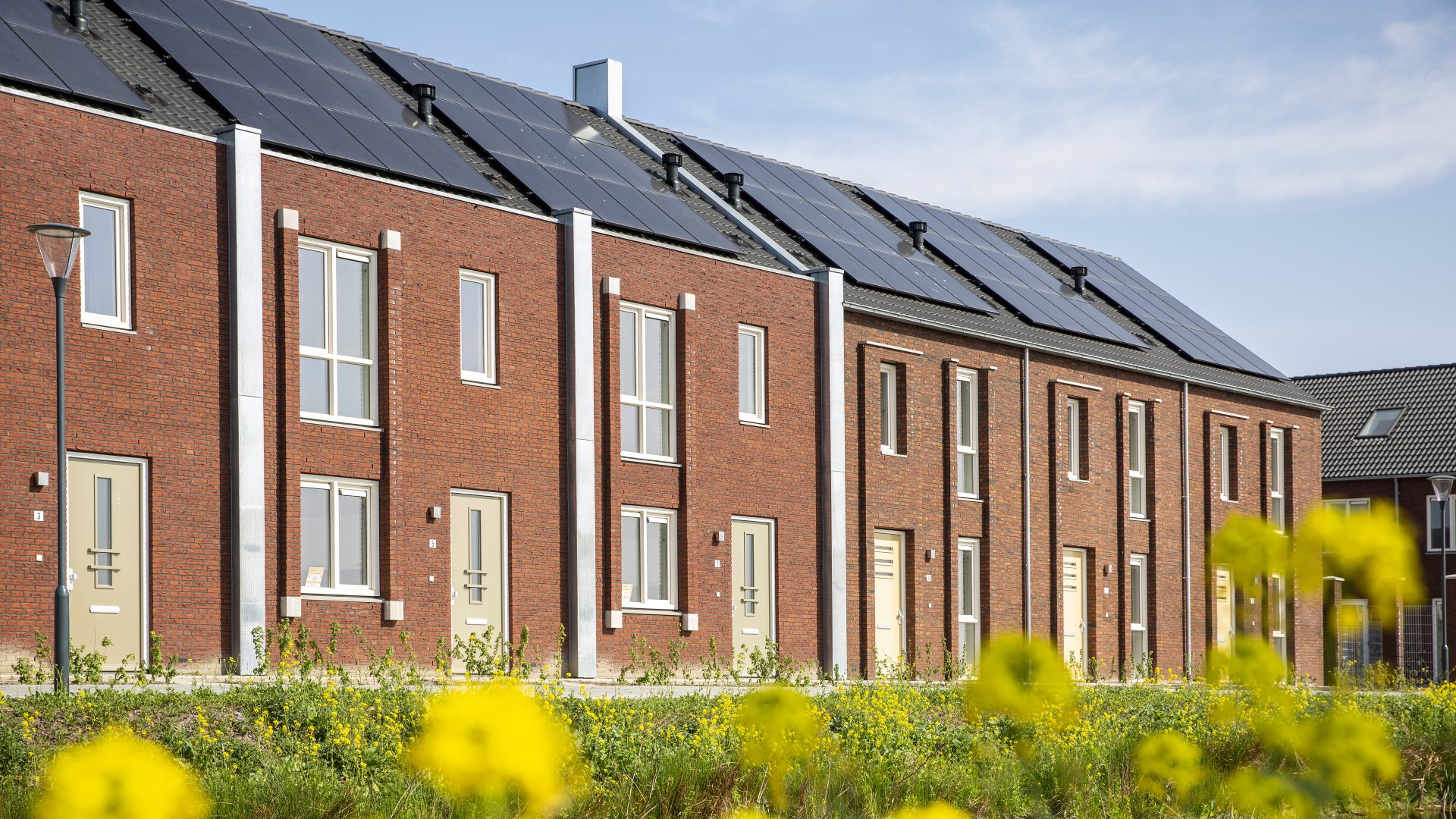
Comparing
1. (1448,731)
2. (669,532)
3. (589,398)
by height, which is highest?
(589,398)

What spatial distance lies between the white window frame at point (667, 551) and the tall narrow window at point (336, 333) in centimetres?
421

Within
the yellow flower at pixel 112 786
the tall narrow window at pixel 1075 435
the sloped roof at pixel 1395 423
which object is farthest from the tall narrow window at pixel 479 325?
the sloped roof at pixel 1395 423

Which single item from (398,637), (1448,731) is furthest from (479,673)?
(1448,731)

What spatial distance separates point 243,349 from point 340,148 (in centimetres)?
277

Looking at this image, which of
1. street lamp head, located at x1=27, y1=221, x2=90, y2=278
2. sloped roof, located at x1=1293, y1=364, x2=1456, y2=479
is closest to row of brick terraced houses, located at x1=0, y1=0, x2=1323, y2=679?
street lamp head, located at x1=27, y1=221, x2=90, y2=278

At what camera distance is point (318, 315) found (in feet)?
61.2

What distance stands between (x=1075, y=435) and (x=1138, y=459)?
7.09 feet

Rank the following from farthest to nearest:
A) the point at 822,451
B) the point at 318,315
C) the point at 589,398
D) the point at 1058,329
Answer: the point at 1058,329 < the point at 822,451 < the point at 589,398 < the point at 318,315

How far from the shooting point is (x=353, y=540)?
61.9 feet

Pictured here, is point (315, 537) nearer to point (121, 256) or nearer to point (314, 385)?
point (314, 385)

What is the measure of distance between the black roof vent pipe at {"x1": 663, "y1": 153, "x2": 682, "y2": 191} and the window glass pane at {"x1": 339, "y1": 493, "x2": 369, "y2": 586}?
28.1ft

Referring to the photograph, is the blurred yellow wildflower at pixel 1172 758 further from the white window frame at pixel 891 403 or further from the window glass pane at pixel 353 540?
the white window frame at pixel 891 403

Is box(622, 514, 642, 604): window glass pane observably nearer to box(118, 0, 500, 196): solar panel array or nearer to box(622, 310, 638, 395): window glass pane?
box(622, 310, 638, 395): window glass pane

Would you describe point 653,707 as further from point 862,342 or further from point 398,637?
point 862,342
